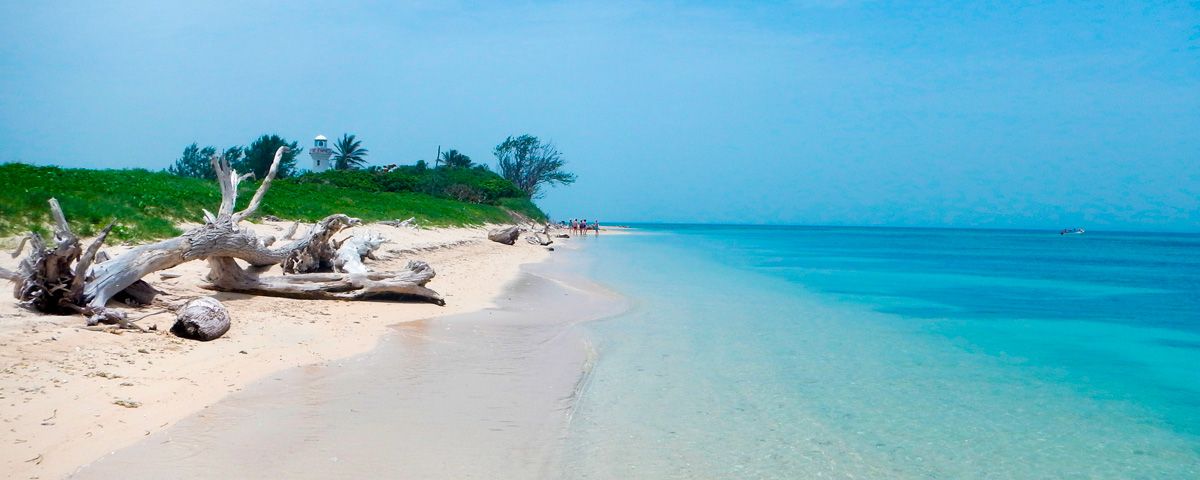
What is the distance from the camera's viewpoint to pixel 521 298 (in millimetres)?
13516

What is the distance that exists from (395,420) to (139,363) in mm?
2305

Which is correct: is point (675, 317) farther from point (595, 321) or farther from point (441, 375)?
point (441, 375)

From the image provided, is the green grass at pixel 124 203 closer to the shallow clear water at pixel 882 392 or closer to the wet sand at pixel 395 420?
the wet sand at pixel 395 420

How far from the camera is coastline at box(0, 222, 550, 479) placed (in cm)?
452

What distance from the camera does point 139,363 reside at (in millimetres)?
6152

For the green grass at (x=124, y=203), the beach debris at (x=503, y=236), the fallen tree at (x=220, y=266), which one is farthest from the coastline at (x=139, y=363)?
the beach debris at (x=503, y=236)

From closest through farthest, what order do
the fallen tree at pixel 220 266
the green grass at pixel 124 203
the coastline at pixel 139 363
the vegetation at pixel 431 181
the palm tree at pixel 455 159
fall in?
the coastline at pixel 139 363
the fallen tree at pixel 220 266
the green grass at pixel 124 203
the vegetation at pixel 431 181
the palm tree at pixel 455 159

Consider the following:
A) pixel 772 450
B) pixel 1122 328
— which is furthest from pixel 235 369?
pixel 1122 328

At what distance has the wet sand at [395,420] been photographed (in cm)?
456

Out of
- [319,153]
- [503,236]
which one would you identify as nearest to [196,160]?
[319,153]

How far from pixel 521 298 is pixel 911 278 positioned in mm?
16232

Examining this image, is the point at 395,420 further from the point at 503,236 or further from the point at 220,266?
the point at 503,236

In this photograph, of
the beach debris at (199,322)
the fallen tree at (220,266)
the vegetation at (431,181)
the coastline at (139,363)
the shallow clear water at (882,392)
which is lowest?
the shallow clear water at (882,392)

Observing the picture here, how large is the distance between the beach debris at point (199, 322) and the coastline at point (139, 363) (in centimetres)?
12
